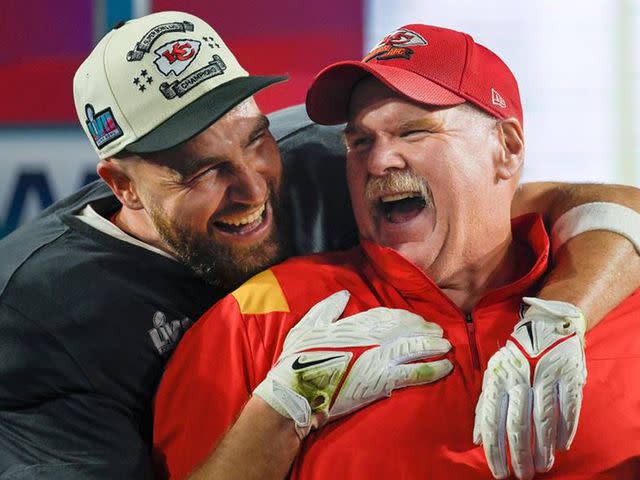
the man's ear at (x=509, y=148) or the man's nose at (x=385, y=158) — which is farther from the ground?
the man's nose at (x=385, y=158)

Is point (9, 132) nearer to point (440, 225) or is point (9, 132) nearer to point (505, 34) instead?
point (505, 34)

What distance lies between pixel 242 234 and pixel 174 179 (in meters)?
0.14

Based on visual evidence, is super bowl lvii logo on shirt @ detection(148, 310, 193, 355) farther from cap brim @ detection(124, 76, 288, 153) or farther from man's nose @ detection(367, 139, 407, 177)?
man's nose @ detection(367, 139, 407, 177)

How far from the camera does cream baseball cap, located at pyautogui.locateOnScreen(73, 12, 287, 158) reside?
1554mm

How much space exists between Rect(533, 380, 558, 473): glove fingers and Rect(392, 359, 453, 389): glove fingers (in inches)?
6.4

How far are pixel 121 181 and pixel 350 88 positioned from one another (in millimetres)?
438

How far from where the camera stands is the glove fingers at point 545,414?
1132mm

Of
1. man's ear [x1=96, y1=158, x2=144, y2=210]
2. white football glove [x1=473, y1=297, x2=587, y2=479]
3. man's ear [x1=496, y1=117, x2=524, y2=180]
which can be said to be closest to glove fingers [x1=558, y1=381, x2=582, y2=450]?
white football glove [x1=473, y1=297, x2=587, y2=479]

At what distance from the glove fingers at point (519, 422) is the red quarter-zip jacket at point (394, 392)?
0.09 meters

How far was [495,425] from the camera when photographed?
44.4 inches

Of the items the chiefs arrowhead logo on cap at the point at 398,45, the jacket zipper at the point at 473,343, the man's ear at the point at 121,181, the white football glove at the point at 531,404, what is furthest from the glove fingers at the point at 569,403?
the man's ear at the point at 121,181

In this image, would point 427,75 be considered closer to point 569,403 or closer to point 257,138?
point 257,138

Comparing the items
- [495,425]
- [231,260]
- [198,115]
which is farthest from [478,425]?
[198,115]

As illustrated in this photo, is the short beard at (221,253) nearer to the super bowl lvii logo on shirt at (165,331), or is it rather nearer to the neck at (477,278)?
the super bowl lvii logo on shirt at (165,331)
